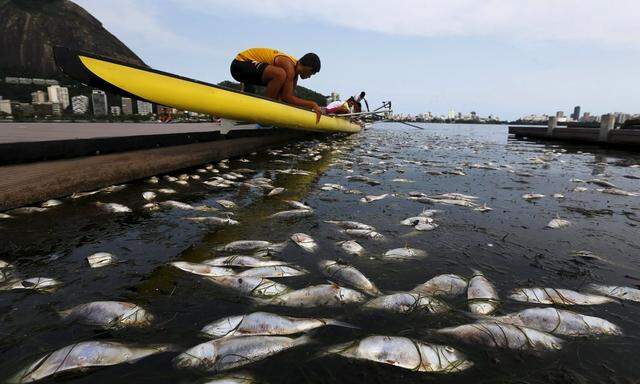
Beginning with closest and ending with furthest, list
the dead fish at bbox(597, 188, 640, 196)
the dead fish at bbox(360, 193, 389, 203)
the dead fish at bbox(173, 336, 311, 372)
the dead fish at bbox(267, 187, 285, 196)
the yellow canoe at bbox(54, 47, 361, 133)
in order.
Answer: the dead fish at bbox(173, 336, 311, 372)
the yellow canoe at bbox(54, 47, 361, 133)
the dead fish at bbox(360, 193, 389, 203)
the dead fish at bbox(267, 187, 285, 196)
the dead fish at bbox(597, 188, 640, 196)

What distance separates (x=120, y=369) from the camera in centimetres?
202

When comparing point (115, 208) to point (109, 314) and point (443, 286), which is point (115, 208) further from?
point (443, 286)

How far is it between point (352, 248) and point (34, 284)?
2.86 m

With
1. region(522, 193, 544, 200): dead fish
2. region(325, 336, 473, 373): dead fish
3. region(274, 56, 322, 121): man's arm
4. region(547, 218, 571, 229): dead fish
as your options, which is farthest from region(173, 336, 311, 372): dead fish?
region(274, 56, 322, 121): man's arm

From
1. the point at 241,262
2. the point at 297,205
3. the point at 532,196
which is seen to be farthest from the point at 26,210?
the point at 532,196

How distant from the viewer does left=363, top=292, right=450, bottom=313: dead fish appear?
269 cm

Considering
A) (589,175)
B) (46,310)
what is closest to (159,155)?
(46,310)

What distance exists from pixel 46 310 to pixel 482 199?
21.0ft

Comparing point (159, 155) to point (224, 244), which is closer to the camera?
point (224, 244)

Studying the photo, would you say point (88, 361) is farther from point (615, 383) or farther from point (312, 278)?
point (615, 383)

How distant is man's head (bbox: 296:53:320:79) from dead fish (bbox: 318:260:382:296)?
7.73 m

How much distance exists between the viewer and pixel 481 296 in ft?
9.44

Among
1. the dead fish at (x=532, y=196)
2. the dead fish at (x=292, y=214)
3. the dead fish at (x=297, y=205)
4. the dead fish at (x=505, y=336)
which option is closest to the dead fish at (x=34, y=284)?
the dead fish at (x=292, y=214)

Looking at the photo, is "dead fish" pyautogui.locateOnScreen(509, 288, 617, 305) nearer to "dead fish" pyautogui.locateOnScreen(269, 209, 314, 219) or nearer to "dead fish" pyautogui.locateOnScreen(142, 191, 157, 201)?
"dead fish" pyautogui.locateOnScreen(269, 209, 314, 219)
